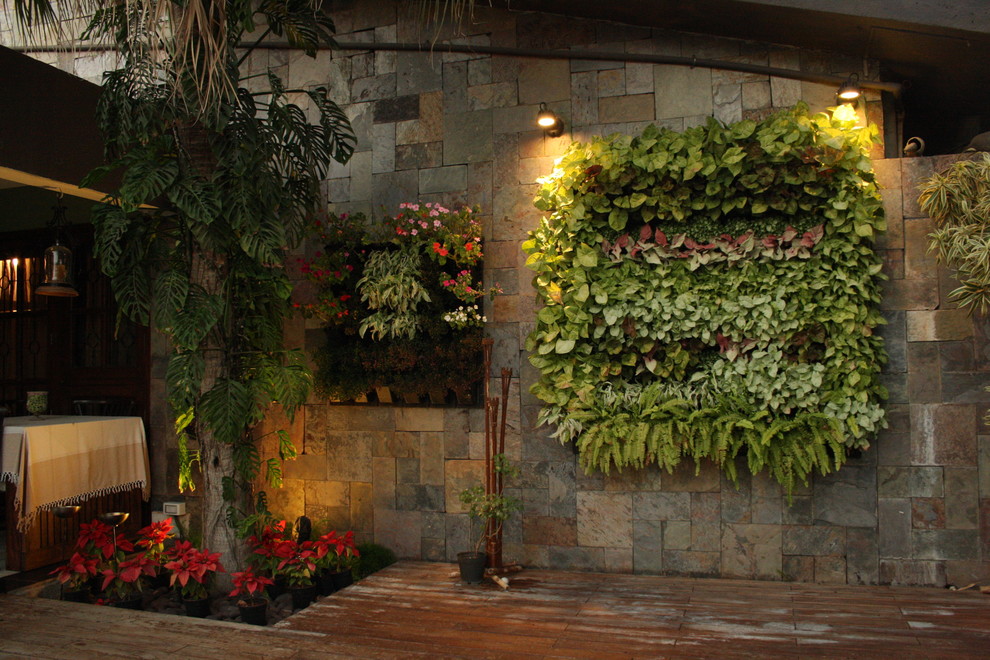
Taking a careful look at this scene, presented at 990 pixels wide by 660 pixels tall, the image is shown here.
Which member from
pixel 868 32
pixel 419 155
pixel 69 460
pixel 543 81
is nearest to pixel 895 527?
pixel 868 32

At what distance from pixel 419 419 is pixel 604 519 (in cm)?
138

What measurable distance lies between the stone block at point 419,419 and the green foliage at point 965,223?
308 centimetres

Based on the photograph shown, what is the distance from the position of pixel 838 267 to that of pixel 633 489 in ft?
5.79

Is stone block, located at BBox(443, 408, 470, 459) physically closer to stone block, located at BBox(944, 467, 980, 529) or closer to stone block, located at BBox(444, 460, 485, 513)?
stone block, located at BBox(444, 460, 485, 513)

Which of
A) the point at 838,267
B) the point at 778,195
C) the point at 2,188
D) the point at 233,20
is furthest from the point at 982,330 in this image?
the point at 2,188

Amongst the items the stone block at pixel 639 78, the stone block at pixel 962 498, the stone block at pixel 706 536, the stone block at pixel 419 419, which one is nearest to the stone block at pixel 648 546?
the stone block at pixel 706 536

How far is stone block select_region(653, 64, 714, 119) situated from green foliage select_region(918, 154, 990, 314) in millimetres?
1363

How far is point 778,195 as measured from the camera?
13.6ft

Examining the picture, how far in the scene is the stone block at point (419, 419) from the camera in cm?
483

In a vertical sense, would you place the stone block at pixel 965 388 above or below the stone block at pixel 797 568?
above

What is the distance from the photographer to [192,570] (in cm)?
378

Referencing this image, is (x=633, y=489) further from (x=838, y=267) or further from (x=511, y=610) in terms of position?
(x=838, y=267)

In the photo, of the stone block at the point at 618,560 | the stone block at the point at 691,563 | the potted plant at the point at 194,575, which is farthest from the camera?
the stone block at the point at 618,560

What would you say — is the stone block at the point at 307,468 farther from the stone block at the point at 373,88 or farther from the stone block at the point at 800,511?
the stone block at the point at 800,511
